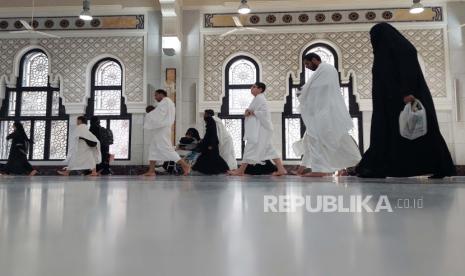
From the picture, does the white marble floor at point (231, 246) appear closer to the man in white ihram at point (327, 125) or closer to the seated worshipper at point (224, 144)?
the man in white ihram at point (327, 125)

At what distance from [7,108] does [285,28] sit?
714 cm

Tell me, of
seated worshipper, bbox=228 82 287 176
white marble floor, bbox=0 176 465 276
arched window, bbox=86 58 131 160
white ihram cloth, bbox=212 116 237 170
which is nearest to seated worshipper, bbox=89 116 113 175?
arched window, bbox=86 58 131 160

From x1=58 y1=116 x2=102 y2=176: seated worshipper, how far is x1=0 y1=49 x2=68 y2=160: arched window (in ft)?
10.2

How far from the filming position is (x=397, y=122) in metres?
3.22

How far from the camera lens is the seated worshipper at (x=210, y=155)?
674cm

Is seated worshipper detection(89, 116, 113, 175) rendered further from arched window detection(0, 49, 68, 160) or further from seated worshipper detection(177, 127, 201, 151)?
arched window detection(0, 49, 68, 160)

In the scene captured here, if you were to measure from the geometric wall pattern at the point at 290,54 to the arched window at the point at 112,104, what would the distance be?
212cm

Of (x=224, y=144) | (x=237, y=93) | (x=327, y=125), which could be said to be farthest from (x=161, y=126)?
(x=237, y=93)

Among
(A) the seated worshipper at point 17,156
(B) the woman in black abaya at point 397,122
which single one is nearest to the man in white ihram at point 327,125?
(B) the woman in black abaya at point 397,122

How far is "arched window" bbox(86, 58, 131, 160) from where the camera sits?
10211 millimetres

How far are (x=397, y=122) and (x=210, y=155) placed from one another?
3.96 metres

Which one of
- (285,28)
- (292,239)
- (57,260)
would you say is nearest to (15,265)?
(57,260)

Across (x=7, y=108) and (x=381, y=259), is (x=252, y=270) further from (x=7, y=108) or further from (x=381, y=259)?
(x=7, y=108)

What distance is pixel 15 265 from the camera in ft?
1.42
